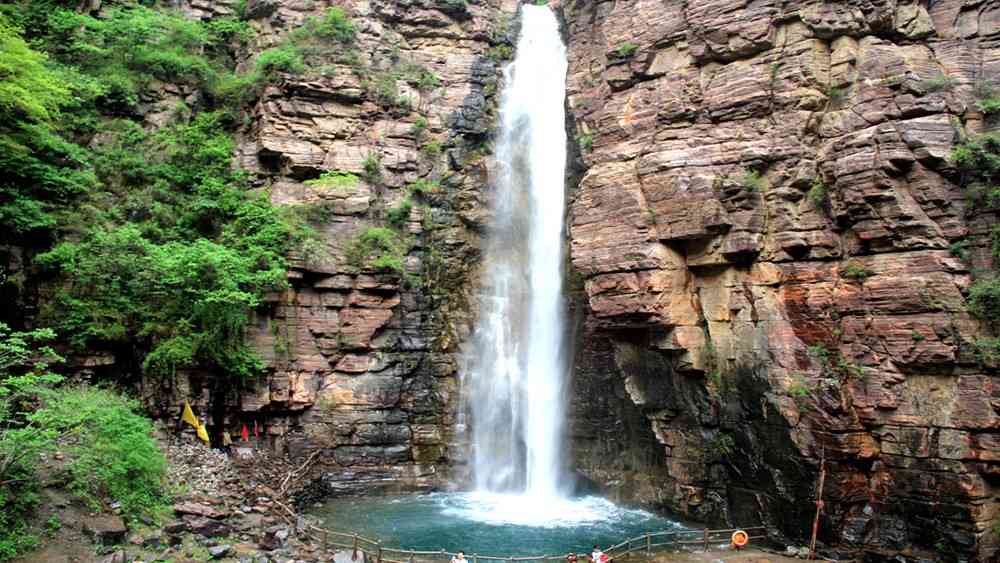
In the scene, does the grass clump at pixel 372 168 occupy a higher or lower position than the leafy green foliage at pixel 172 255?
higher

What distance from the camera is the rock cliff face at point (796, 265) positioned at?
18562mm

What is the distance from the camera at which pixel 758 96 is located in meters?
22.0

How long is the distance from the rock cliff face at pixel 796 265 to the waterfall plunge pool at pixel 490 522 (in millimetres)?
1870

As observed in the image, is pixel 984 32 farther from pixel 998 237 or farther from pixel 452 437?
pixel 452 437

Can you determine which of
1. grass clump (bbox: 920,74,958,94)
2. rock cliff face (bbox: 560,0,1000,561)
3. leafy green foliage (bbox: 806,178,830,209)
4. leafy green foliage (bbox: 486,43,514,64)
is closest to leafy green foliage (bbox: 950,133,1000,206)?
rock cliff face (bbox: 560,0,1000,561)

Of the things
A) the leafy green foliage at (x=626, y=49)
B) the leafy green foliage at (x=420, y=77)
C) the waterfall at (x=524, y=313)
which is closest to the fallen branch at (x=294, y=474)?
the waterfall at (x=524, y=313)

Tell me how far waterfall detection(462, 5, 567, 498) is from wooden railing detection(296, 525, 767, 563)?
682cm

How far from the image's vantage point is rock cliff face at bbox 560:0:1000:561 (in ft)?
60.9

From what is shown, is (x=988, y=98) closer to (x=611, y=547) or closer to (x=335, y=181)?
(x=611, y=547)

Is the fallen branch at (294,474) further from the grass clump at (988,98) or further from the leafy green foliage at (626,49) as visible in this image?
the grass clump at (988,98)

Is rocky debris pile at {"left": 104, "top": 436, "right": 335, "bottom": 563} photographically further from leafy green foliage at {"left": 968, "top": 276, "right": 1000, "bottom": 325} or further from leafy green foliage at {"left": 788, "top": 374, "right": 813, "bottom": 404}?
leafy green foliage at {"left": 968, "top": 276, "right": 1000, "bottom": 325}

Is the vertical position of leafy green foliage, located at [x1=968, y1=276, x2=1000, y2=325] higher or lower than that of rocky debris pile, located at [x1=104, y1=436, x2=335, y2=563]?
higher

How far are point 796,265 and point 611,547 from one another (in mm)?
9892

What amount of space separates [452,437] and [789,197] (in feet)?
52.9
